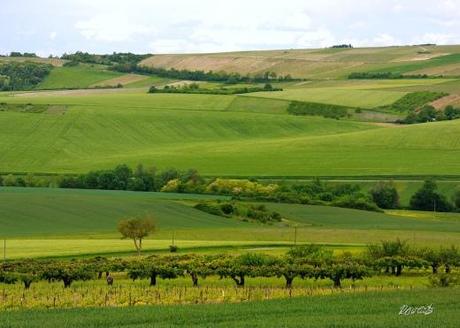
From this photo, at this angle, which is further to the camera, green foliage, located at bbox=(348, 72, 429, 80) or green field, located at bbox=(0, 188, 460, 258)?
green foliage, located at bbox=(348, 72, 429, 80)

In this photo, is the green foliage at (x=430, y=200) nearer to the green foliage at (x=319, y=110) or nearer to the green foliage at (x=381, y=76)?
the green foliage at (x=319, y=110)

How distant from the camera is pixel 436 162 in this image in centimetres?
11094

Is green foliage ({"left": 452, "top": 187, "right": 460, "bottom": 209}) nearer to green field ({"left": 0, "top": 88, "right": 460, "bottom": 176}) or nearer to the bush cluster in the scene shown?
green field ({"left": 0, "top": 88, "right": 460, "bottom": 176})

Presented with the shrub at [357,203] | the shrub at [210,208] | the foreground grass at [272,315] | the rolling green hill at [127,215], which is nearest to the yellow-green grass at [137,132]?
the shrub at [357,203]

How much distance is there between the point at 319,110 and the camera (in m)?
153

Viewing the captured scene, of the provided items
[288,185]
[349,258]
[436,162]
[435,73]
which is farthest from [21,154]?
[435,73]

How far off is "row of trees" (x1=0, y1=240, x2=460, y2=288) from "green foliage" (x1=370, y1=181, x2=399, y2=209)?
4188 centimetres

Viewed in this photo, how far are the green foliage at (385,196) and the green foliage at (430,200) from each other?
6.71 feet

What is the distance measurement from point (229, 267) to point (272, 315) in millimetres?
15376

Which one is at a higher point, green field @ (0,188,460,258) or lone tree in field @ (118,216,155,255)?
lone tree in field @ (118,216,155,255)

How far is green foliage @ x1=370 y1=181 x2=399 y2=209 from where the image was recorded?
3858 inches

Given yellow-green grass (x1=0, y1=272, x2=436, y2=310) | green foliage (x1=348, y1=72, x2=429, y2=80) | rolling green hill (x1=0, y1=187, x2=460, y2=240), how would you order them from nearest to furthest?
1. yellow-green grass (x1=0, y1=272, x2=436, y2=310)
2. rolling green hill (x1=0, y1=187, x2=460, y2=240)
3. green foliage (x1=348, y1=72, x2=429, y2=80)

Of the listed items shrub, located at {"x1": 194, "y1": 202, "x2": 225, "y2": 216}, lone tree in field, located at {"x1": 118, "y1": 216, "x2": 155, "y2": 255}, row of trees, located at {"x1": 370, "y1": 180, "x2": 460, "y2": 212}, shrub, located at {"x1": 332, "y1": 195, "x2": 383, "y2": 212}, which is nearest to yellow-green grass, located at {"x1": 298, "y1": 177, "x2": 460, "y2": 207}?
row of trees, located at {"x1": 370, "y1": 180, "x2": 460, "y2": 212}

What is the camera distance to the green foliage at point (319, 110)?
500 feet
